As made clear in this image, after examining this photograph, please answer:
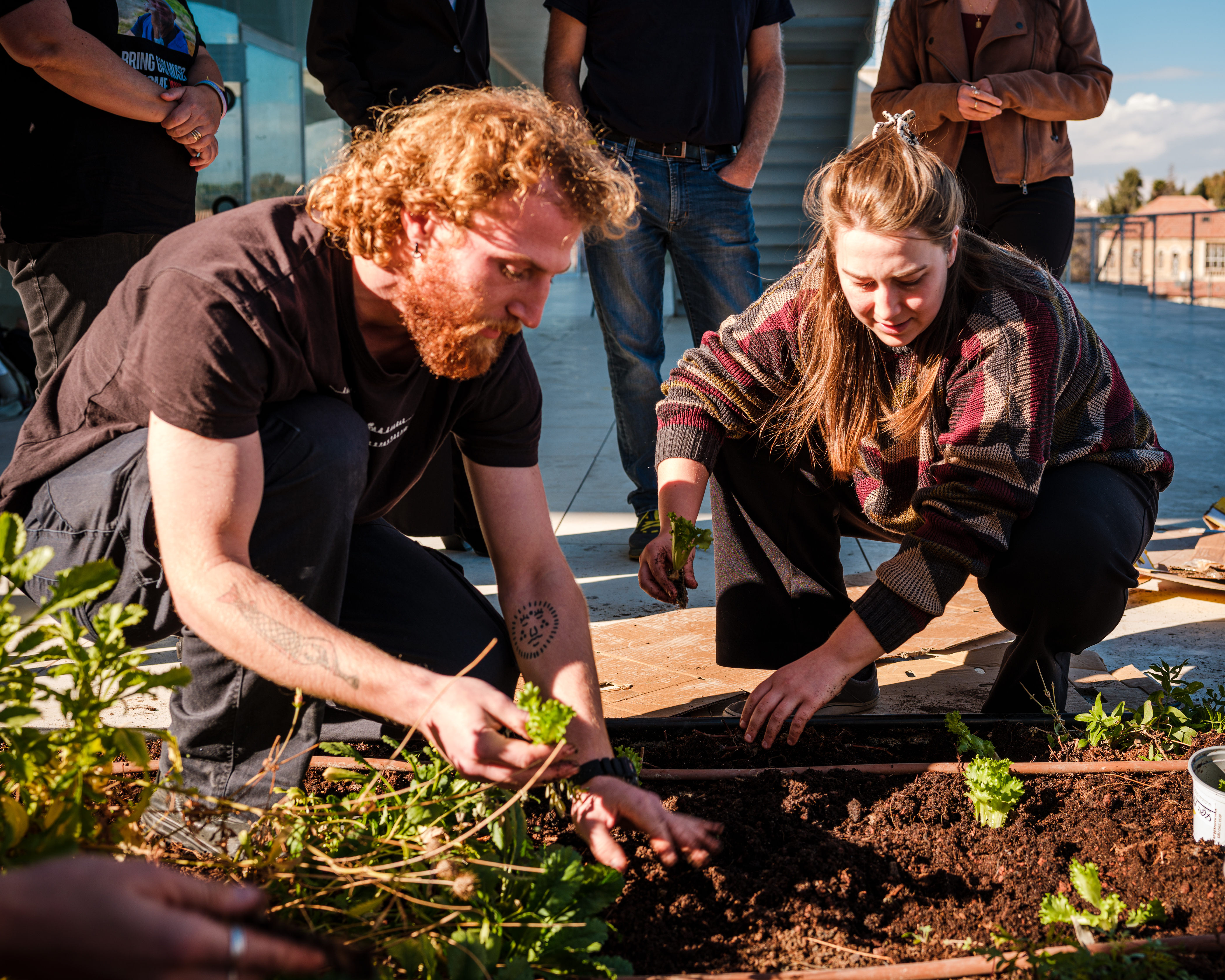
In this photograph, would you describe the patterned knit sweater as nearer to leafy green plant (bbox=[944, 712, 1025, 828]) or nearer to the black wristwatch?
leafy green plant (bbox=[944, 712, 1025, 828])

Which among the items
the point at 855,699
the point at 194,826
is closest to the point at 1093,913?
the point at 855,699

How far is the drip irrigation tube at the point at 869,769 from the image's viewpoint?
68.9 inches

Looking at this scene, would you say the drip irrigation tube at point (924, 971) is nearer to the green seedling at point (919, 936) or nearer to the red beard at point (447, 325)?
the green seedling at point (919, 936)

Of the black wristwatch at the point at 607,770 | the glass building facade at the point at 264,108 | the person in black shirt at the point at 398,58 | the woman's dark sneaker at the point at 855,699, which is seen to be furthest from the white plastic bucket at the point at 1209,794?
the glass building facade at the point at 264,108

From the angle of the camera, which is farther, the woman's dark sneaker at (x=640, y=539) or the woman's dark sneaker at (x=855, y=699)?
the woman's dark sneaker at (x=640, y=539)

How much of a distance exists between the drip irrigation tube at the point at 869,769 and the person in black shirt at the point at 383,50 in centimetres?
200

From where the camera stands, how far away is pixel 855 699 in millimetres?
2271

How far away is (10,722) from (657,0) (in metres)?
2.99

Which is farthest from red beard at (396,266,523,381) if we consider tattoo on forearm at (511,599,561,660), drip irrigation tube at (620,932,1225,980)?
drip irrigation tube at (620,932,1225,980)

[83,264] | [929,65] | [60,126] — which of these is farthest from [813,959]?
[929,65]

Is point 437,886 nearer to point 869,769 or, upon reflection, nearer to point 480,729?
point 480,729

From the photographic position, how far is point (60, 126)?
2250mm

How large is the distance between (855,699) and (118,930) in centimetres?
189

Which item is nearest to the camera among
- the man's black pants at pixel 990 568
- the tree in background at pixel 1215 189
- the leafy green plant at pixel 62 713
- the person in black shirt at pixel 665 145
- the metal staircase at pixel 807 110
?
the leafy green plant at pixel 62 713
